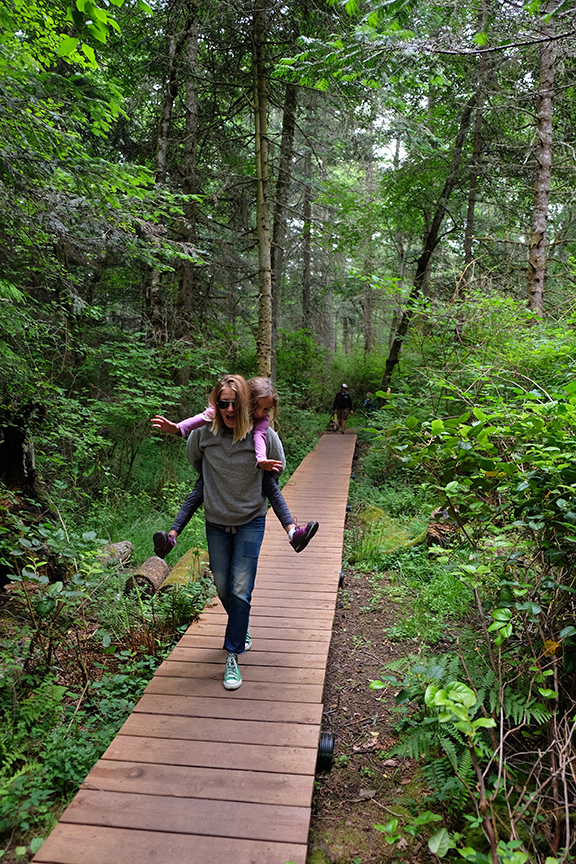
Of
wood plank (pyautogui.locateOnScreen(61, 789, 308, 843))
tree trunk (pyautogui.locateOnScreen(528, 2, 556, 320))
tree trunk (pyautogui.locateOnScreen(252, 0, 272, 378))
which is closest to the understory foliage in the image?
wood plank (pyautogui.locateOnScreen(61, 789, 308, 843))

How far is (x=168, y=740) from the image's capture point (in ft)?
10.0

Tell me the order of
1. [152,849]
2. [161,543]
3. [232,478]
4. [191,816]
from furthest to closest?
[232,478] < [161,543] < [191,816] < [152,849]

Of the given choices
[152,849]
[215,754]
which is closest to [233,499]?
[215,754]

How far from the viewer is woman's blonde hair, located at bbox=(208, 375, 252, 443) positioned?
3484 mm

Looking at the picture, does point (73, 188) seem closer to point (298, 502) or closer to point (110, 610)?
point (110, 610)

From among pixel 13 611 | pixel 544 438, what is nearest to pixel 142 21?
pixel 13 611

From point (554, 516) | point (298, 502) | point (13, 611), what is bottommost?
point (298, 502)

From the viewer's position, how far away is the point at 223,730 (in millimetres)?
3133

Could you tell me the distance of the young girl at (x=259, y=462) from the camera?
3470 millimetres

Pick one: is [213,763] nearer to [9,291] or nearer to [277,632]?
[277,632]

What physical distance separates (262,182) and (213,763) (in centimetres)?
1046

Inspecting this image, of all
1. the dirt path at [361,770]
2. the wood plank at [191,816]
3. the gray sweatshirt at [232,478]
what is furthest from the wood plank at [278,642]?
the wood plank at [191,816]

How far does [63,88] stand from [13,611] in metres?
7.09

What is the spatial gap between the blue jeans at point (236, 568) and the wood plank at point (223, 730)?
0.55m
